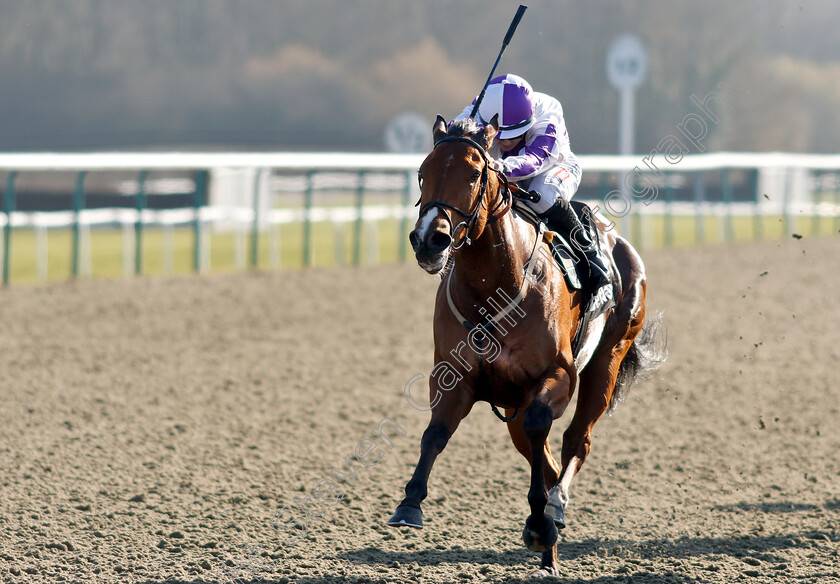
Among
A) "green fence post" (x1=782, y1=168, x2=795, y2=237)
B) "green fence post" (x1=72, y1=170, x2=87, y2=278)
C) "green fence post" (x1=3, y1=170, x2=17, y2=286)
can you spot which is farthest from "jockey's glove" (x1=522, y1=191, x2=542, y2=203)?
"green fence post" (x1=782, y1=168, x2=795, y2=237)

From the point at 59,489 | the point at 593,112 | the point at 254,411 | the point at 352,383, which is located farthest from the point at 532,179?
the point at 593,112

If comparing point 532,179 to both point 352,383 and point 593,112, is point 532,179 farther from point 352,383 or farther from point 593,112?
point 593,112

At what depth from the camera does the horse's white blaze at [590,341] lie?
4.08 metres

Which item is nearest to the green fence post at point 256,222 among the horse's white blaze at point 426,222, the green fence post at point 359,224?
the green fence post at point 359,224

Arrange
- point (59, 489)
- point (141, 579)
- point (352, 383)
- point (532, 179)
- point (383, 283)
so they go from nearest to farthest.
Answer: point (141, 579) < point (532, 179) < point (59, 489) < point (352, 383) < point (383, 283)

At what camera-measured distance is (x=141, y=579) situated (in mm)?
3814

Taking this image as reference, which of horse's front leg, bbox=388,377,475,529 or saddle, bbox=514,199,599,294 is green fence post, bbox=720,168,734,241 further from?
horse's front leg, bbox=388,377,475,529

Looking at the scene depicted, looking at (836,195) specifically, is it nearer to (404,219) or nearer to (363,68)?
(404,219)

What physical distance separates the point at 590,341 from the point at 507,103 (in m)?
1.06

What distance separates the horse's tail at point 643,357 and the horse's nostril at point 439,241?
2.03 meters

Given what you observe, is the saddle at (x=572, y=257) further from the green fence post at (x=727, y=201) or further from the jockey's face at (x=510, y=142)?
the green fence post at (x=727, y=201)

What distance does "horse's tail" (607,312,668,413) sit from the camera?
4832mm

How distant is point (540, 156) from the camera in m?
3.83

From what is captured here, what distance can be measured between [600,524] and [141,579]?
203 centimetres
